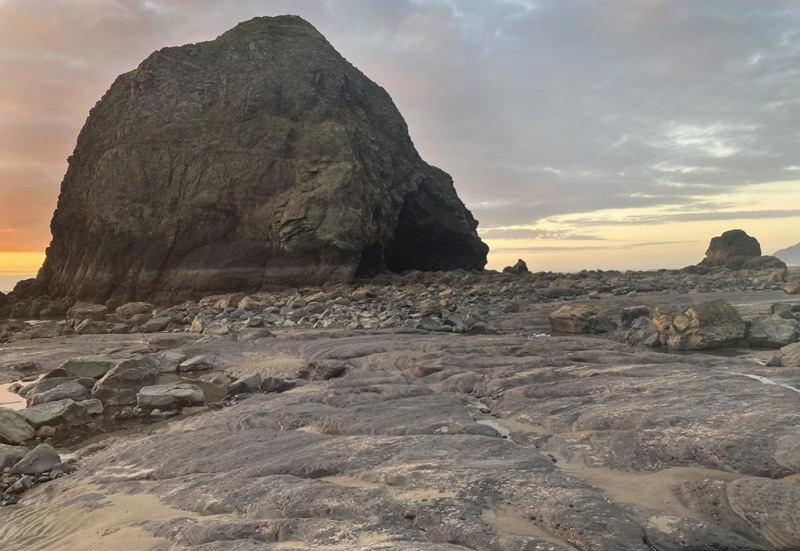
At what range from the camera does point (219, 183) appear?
123 ft

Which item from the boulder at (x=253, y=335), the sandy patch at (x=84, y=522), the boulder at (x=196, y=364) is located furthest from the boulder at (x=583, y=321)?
the sandy patch at (x=84, y=522)

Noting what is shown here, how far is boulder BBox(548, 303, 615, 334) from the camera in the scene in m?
16.0

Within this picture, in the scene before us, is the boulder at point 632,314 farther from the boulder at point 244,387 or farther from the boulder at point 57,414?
the boulder at point 57,414

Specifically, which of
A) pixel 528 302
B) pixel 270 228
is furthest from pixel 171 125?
pixel 528 302

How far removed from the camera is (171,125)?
38719mm

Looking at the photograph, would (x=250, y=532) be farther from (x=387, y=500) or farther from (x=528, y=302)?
(x=528, y=302)

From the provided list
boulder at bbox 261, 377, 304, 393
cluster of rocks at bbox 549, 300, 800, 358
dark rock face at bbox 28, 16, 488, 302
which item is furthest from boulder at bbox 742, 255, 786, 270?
boulder at bbox 261, 377, 304, 393

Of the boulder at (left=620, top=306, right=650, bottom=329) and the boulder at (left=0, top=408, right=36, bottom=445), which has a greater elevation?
the boulder at (left=620, top=306, right=650, bottom=329)

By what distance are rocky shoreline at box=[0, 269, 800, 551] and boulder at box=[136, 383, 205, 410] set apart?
0.12ft

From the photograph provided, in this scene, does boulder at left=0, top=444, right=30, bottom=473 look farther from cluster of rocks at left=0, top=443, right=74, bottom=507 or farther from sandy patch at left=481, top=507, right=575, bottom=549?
sandy patch at left=481, top=507, right=575, bottom=549

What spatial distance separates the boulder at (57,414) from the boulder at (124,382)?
33.7 inches

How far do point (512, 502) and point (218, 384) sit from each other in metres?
8.14

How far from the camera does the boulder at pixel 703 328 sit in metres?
12.4

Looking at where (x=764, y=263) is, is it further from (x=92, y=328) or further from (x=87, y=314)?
(x=87, y=314)
